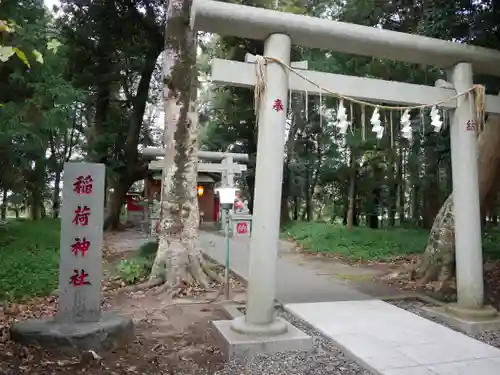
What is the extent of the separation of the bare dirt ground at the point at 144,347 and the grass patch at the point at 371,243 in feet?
21.4

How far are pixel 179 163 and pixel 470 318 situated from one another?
5.54 metres

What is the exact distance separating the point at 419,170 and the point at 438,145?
8103 mm

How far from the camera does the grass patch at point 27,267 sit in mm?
7641

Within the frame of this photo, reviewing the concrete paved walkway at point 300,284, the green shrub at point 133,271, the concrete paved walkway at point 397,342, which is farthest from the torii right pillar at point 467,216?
the green shrub at point 133,271

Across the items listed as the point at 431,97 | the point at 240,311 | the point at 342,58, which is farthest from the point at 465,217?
the point at 342,58

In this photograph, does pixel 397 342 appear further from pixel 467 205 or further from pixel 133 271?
pixel 133 271

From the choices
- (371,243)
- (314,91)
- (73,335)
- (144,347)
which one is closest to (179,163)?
(314,91)

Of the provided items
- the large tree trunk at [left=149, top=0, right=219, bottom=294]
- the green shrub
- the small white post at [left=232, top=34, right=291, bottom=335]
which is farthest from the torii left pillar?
the green shrub

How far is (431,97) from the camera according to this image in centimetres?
559

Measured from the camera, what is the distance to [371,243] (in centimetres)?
1352

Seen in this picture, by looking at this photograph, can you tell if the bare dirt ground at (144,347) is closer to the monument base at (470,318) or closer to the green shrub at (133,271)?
the green shrub at (133,271)

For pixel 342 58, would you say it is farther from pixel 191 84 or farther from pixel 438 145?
pixel 191 84

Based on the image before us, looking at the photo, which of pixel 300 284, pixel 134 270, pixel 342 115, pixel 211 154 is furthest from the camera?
pixel 211 154

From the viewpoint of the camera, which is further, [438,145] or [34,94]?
[438,145]
